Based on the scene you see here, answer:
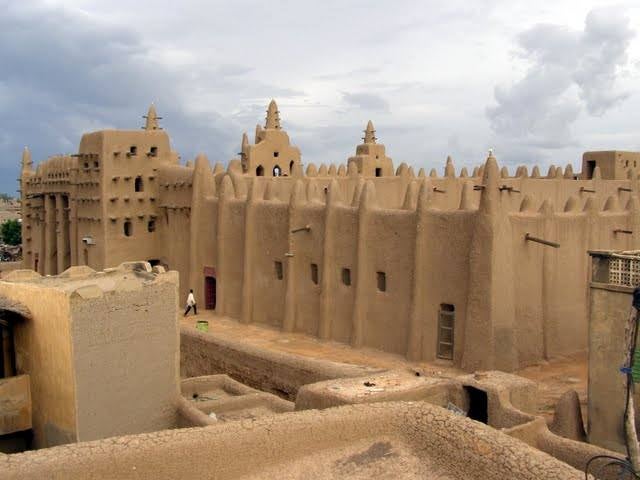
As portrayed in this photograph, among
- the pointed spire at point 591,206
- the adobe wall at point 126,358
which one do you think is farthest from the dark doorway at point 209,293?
the adobe wall at point 126,358

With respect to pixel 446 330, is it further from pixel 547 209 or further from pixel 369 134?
pixel 369 134

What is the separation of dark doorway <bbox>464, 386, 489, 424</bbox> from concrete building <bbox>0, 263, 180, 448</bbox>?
6.18 metres

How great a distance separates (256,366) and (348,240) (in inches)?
245

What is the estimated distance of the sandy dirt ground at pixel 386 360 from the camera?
65.3 ft

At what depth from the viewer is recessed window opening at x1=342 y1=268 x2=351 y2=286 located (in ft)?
83.4

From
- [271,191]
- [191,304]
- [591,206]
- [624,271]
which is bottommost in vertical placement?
[191,304]

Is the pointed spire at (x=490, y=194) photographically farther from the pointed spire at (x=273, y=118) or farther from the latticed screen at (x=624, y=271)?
the pointed spire at (x=273, y=118)

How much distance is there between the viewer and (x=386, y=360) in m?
23.1

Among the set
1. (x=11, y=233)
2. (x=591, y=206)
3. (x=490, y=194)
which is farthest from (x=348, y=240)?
(x=11, y=233)

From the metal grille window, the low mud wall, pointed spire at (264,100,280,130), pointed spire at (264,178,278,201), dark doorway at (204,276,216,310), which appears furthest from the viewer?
pointed spire at (264,100,280,130)

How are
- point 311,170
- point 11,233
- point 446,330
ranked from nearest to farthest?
1. point 446,330
2. point 311,170
3. point 11,233

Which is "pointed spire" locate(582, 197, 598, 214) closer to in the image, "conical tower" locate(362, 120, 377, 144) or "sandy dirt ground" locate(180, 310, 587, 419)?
"sandy dirt ground" locate(180, 310, 587, 419)

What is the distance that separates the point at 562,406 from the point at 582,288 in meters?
8.41

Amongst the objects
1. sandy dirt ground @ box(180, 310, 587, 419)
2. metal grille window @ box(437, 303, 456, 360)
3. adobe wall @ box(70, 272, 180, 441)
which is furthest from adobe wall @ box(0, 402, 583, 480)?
metal grille window @ box(437, 303, 456, 360)
